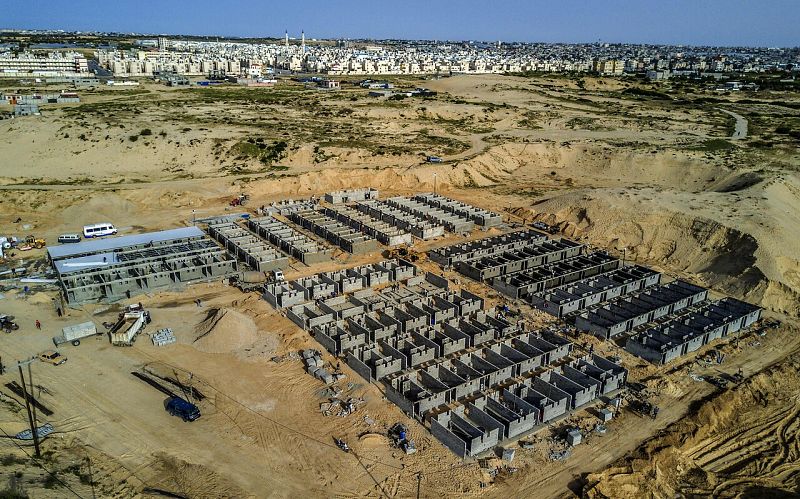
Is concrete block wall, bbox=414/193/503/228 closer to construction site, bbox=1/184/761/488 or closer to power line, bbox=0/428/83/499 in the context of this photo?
construction site, bbox=1/184/761/488

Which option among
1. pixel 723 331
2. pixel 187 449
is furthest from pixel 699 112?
pixel 187 449

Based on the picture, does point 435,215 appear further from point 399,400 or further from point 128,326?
point 128,326

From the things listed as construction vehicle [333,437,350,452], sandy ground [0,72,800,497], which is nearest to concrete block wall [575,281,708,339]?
sandy ground [0,72,800,497]

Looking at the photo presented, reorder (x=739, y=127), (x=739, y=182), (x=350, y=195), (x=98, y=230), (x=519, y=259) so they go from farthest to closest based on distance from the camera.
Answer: (x=739, y=127) < (x=350, y=195) < (x=739, y=182) < (x=98, y=230) < (x=519, y=259)

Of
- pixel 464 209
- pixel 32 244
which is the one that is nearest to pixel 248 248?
pixel 32 244

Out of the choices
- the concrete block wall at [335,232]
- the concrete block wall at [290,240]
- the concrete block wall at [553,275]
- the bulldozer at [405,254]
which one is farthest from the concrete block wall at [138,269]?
the concrete block wall at [553,275]

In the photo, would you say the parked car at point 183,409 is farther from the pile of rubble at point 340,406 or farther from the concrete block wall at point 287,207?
the concrete block wall at point 287,207
